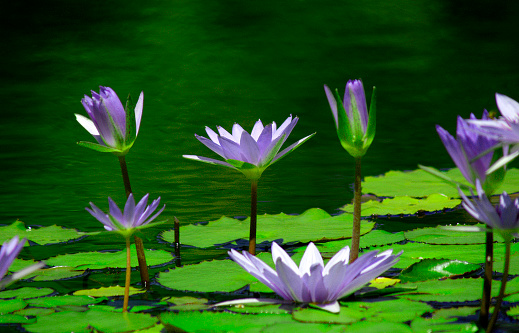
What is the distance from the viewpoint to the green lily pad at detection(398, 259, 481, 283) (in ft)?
3.90

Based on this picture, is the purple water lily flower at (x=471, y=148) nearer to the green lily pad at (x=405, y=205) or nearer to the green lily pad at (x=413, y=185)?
the green lily pad at (x=405, y=205)

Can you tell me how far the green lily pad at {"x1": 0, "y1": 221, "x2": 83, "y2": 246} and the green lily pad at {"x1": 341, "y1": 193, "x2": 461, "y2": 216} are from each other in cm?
82

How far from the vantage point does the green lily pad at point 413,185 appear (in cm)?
206

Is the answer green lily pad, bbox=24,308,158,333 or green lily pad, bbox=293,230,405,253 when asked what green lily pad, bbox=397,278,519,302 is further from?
green lily pad, bbox=24,308,158,333

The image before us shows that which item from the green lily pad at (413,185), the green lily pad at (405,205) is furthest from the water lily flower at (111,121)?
the green lily pad at (413,185)

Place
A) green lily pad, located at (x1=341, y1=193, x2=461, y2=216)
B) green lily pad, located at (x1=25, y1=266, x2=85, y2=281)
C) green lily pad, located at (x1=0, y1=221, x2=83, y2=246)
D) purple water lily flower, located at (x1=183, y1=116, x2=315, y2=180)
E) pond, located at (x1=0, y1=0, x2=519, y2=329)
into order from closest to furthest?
purple water lily flower, located at (x1=183, y1=116, x2=315, y2=180), green lily pad, located at (x1=25, y1=266, x2=85, y2=281), green lily pad, located at (x1=0, y1=221, x2=83, y2=246), green lily pad, located at (x1=341, y1=193, x2=461, y2=216), pond, located at (x1=0, y1=0, x2=519, y2=329)

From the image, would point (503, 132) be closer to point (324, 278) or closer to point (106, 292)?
point (324, 278)

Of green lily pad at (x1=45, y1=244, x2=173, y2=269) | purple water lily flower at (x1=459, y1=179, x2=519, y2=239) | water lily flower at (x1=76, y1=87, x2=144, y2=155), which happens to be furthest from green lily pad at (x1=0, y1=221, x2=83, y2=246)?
purple water lily flower at (x1=459, y1=179, x2=519, y2=239)

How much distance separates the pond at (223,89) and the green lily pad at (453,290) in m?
0.32

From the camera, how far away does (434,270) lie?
1.20 metres

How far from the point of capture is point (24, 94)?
4418 millimetres

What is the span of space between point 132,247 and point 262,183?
0.82m

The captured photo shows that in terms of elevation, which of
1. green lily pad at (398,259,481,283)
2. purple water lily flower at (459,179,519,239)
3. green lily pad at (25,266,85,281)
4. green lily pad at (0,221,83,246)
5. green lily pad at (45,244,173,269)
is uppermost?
purple water lily flower at (459,179,519,239)

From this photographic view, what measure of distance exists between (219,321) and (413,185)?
53.0 inches
